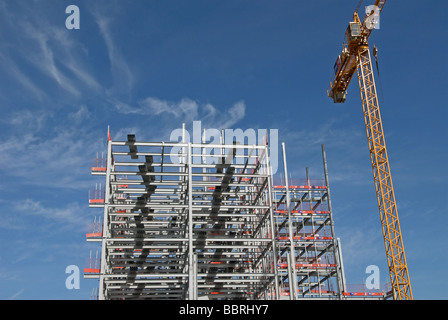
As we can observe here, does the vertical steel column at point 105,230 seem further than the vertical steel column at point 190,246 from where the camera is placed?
Yes

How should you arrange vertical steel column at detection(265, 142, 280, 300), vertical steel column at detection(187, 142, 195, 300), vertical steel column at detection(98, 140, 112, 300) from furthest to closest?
vertical steel column at detection(265, 142, 280, 300), vertical steel column at detection(98, 140, 112, 300), vertical steel column at detection(187, 142, 195, 300)

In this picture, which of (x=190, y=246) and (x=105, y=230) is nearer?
(x=105, y=230)

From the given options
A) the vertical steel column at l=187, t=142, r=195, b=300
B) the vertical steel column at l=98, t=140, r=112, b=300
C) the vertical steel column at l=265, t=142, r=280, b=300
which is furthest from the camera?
the vertical steel column at l=265, t=142, r=280, b=300

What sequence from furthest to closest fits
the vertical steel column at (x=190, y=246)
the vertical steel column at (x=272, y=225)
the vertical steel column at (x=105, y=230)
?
1. the vertical steel column at (x=272, y=225)
2. the vertical steel column at (x=105, y=230)
3. the vertical steel column at (x=190, y=246)

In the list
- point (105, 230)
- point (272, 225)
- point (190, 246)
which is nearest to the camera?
point (105, 230)

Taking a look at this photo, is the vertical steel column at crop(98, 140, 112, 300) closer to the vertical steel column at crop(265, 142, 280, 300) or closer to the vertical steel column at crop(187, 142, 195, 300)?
the vertical steel column at crop(187, 142, 195, 300)

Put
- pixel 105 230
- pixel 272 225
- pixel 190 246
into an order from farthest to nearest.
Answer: pixel 272 225 < pixel 190 246 < pixel 105 230

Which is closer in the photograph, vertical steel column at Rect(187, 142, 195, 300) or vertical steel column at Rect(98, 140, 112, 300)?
vertical steel column at Rect(187, 142, 195, 300)

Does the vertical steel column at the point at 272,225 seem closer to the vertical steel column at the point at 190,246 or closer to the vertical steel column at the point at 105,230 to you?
the vertical steel column at the point at 190,246

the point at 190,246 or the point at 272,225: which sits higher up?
the point at 272,225

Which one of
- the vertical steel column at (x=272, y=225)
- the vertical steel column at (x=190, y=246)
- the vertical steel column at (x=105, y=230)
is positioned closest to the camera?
the vertical steel column at (x=190, y=246)

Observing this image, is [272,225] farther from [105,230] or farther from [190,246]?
[105,230]

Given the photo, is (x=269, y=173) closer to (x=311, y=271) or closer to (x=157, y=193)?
(x=157, y=193)
